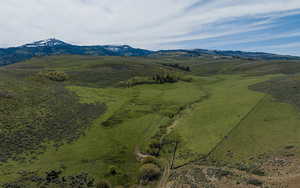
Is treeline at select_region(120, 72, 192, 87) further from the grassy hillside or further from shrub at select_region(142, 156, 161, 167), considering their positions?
shrub at select_region(142, 156, 161, 167)

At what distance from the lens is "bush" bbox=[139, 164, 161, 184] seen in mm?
30828

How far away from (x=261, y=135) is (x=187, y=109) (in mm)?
26702

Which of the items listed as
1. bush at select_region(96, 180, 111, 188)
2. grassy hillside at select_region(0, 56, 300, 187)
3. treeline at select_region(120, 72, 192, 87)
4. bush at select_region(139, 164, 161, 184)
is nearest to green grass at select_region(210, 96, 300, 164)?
grassy hillside at select_region(0, 56, 300, 187)

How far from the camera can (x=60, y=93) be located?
72.7m

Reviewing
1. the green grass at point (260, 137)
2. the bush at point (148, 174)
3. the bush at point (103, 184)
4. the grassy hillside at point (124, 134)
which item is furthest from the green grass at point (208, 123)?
the bush at point (103, 184)

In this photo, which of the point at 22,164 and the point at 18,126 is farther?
the point at 18,126

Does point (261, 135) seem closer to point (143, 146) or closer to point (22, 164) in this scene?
point (143, 146)

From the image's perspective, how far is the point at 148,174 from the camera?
3122 centimetres

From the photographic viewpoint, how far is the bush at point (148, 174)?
30828mm

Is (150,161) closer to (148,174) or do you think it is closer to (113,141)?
(148,174)

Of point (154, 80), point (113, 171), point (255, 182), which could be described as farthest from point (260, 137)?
point (154, 80)

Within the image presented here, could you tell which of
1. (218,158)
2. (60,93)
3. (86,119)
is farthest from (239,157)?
(60,93)

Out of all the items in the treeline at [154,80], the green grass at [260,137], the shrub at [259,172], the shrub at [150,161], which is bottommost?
the shrub at [150,161]

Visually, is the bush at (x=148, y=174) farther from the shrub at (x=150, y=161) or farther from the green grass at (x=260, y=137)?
the green grass at (x=260, y=137)
